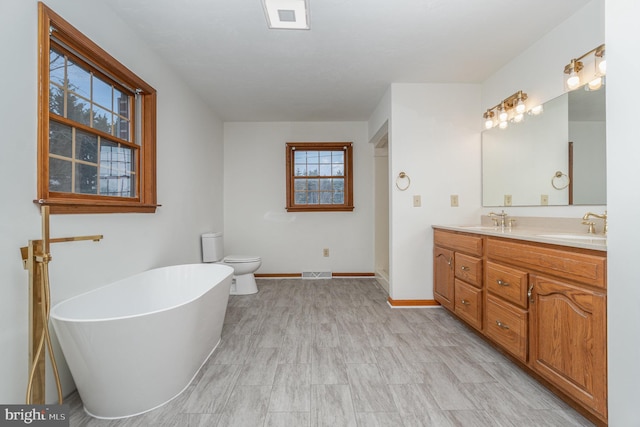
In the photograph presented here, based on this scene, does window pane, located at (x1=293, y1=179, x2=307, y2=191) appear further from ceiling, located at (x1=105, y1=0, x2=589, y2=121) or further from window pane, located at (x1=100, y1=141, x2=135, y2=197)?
window pane, located at (x1=100, y1=141, x2=135, y2=197)

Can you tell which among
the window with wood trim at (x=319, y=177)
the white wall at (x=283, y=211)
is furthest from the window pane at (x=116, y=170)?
the window with wood trim at (x=319, y=177)

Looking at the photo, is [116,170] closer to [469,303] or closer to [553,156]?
[469,303]

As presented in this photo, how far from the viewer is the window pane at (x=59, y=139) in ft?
5.00

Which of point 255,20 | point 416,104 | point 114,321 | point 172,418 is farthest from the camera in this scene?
point 416,104

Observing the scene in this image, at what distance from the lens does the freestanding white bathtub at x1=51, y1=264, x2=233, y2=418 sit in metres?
1.28

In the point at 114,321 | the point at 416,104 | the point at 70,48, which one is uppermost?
the point at 416,104

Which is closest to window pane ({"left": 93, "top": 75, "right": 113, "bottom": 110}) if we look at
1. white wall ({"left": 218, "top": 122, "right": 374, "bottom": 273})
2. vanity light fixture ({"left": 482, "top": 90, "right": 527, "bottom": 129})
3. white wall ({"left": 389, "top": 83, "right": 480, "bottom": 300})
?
white wall ({"left": 218, "top": 122, "right": 374, "bottom": 273})

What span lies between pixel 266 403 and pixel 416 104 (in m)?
2.95

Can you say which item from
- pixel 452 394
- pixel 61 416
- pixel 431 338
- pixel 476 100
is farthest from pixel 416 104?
pixel 61 416

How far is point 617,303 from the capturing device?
3.82ft

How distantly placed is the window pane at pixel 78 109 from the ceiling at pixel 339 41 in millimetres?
680

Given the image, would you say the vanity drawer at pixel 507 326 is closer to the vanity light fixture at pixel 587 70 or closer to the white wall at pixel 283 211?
the vanity light fixture at pixel 587 70

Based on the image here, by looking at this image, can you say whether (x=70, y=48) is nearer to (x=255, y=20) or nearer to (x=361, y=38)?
(x=255, y=20)

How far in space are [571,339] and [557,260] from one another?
388 mm
